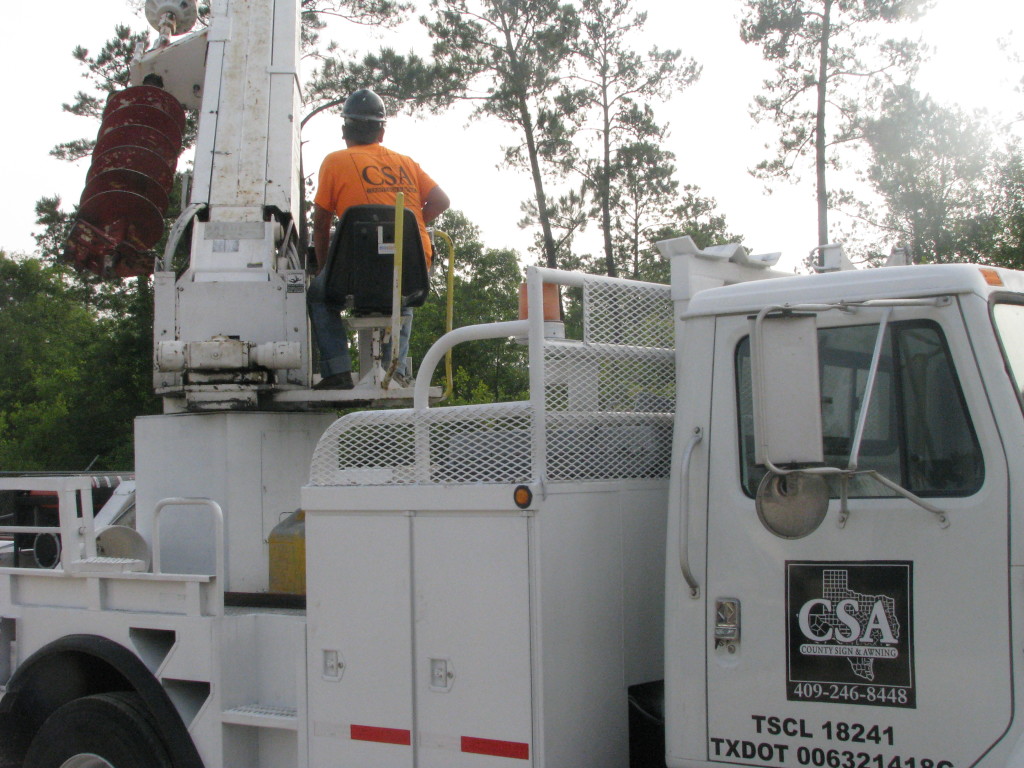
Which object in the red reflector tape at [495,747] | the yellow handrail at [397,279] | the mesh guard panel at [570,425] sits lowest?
the red reflector tape at [495,747]

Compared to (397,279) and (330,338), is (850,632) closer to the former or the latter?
(397,279)

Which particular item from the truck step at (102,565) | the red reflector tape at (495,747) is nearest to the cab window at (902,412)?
the red reflector tape at (495,747)

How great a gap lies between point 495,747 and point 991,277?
6.51ft

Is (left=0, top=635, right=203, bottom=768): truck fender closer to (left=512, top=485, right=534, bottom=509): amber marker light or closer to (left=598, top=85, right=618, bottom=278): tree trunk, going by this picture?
(left=512, top=485, right=534, bottom=509): amber marker light

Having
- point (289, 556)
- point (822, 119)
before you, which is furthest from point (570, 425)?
point (822, 119)

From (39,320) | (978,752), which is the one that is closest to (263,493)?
(978,752)

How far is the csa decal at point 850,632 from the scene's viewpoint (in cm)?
288

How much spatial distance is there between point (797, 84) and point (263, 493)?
20.4 metres

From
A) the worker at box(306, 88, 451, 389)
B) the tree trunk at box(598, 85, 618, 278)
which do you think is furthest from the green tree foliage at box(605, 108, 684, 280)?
the worker at box(306, 88, 451, 389)

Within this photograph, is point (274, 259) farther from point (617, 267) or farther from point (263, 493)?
point (617, 267)

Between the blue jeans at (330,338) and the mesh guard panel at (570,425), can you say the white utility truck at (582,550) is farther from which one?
the blue jeans at (330,338)

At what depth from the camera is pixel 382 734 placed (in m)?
3.69

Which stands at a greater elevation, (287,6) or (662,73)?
(662,73)

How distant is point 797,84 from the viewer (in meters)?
22.9
